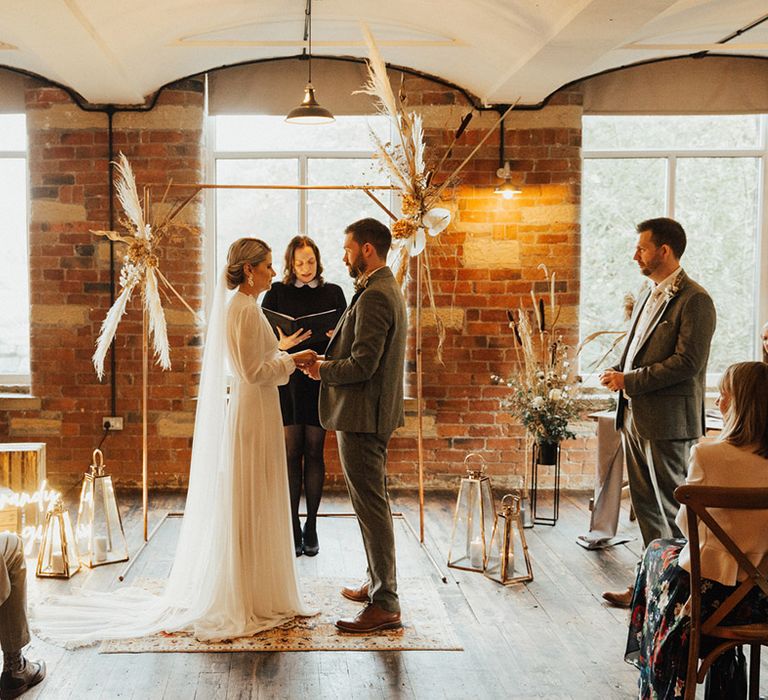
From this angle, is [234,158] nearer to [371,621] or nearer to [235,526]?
[235,526]

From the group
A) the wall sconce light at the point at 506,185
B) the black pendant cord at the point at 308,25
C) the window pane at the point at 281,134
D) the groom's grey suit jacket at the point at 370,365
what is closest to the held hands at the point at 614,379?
the groom's grey suit jacket at the point at 370,365

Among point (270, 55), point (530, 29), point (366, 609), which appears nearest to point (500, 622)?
point (366, 609)

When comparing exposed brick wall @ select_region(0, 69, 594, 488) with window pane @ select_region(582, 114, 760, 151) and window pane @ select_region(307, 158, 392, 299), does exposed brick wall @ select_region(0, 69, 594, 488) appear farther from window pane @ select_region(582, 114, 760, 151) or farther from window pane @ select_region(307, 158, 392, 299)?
window pane @ select_region(307, 158, 392, 299)

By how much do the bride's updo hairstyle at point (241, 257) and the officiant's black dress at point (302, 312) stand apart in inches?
42.7

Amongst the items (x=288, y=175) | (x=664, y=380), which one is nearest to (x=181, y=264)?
(x=288, y=175)

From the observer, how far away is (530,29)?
429cm

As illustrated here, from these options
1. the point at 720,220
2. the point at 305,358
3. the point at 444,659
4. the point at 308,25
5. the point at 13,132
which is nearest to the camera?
the point at 444,659

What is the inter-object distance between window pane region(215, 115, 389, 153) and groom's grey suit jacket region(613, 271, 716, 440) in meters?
3.15

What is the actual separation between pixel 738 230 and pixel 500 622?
12.9 ft

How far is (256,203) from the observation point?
6.14 meters

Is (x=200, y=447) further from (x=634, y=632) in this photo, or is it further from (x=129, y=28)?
(x=129, y=28)

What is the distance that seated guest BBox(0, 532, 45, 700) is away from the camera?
2.81 m

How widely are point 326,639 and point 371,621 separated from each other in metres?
0.20

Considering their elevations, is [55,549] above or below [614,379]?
below
